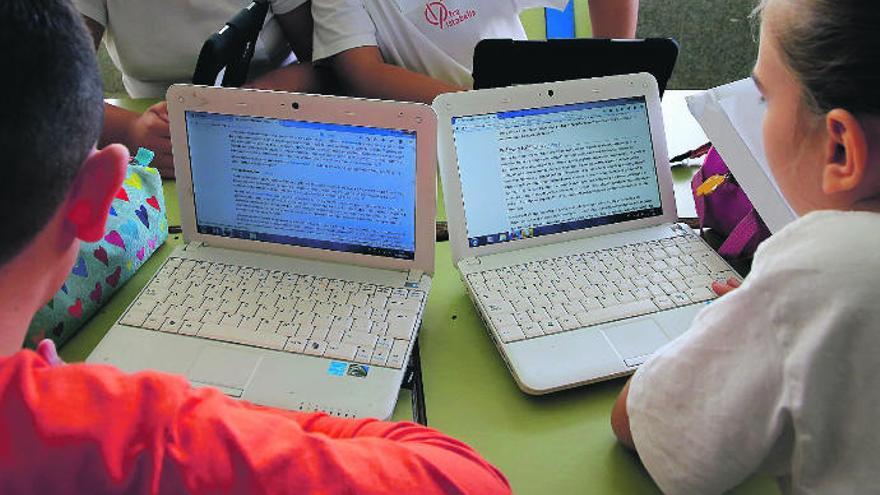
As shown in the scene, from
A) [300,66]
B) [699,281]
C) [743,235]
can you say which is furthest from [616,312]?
[300,66]

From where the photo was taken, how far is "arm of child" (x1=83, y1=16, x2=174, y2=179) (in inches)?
43.6

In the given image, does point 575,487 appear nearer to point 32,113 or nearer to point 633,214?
point 633,214

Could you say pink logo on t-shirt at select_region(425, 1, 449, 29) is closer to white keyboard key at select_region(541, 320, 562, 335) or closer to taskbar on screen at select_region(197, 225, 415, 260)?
taskbar on screen at select_region(197, 225, 415, 260)

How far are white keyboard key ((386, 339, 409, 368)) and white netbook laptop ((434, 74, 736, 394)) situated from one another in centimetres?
11

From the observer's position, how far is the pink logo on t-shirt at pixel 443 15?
1.42 metres

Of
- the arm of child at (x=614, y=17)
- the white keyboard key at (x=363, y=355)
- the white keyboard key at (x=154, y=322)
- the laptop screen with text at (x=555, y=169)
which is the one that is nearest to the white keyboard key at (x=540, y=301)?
the laptop screen with text at (x=555, y=169)

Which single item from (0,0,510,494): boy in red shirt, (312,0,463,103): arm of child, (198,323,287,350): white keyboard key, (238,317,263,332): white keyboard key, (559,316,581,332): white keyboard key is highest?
(0,0,510,494): boy in red shirt

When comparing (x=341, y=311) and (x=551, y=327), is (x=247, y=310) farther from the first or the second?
(x=551, y=327)

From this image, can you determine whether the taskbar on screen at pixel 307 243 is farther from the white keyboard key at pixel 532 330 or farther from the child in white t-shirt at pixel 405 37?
the child in white t-shirt at pixel 405 37

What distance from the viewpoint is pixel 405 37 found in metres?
1.47

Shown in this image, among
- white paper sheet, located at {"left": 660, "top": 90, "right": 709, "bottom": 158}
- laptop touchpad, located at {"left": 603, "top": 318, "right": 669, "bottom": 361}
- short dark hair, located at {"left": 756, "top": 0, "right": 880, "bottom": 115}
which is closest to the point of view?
short dark hair, located at {"left": 756, "top": 0, "right": 880, "bottom": 115}

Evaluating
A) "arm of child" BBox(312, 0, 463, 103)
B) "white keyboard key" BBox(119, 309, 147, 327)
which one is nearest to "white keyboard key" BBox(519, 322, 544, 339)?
"white keyboard key" BBox(119, 309, 147, 327)

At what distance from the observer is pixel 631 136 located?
95 centimetres

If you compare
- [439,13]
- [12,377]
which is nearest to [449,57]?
[439,13]
